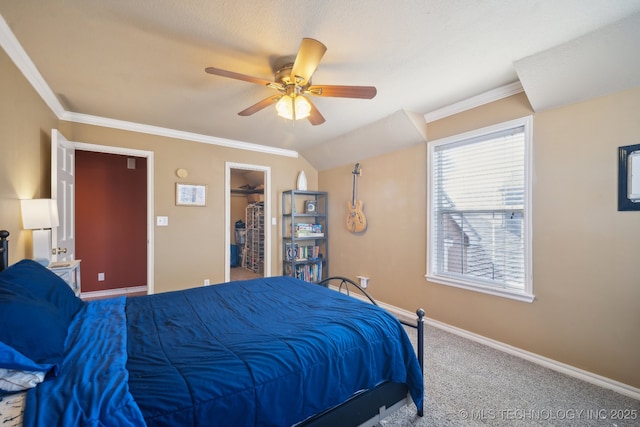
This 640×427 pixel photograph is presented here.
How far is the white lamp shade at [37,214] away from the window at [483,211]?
11.6ft

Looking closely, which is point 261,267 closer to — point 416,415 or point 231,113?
point 231,113

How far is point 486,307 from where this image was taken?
2.70m

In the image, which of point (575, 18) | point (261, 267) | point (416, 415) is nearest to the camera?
point (575, 18)

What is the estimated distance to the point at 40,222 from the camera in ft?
6.81

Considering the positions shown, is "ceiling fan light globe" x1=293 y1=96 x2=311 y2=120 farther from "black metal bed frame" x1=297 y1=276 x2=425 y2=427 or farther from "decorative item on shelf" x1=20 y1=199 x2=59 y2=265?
"decorative item on shelf" x1=20 y1=199 x2=59 y2=265

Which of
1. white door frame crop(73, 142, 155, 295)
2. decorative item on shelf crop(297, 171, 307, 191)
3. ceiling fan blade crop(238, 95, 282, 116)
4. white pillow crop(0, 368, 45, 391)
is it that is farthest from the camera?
decorative item on shelf crop(297, 171, 307, 191)

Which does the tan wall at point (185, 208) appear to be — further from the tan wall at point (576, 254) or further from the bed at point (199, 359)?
the tan wall at point (576, 254)

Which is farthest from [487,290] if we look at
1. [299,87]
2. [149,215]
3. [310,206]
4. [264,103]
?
[149,215]

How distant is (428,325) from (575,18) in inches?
114

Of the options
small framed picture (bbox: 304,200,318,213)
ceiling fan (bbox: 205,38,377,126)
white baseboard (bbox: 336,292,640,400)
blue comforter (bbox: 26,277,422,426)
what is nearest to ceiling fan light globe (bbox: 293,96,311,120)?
ceiling fan (bbox: 205,38,377,126)

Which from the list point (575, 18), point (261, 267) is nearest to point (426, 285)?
point (575, 18)

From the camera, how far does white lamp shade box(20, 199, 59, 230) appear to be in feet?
6.63

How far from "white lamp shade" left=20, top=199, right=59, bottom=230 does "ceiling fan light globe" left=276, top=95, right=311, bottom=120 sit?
1.95 metres

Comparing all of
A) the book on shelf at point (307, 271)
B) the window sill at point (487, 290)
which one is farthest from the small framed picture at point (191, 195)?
the window sill at point (487, 290)
